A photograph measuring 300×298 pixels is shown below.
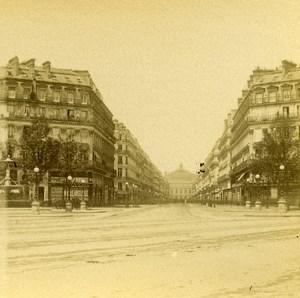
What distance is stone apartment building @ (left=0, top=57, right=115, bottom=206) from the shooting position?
174ft

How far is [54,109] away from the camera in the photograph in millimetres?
57406

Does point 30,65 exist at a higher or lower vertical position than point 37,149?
higher

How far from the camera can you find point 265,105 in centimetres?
6066

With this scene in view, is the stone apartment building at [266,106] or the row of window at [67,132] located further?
the stone apartment building at [266,106]

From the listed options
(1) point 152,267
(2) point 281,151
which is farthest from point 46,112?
(1) point 152,267

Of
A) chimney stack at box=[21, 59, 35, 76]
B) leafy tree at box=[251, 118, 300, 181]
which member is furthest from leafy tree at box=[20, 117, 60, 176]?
leafy tree at box=[251, 118, 300, 181]

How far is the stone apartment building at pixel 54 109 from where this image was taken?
174 ft

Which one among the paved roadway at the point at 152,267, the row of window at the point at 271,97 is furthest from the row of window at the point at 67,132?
the paved roadway at the point at 152,267

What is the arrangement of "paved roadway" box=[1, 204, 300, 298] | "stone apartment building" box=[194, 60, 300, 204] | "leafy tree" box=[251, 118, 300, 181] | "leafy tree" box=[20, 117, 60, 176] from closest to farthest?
"paved roadway" box=[1, 204, 300, 298] → "leafy tree" box=[251, 118, 300, 181] → "leafy tree" box=[20, 117, 60, 176] → "stone apartment building" box=[194, 60, 300, 204]

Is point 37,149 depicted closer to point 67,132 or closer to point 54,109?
point 54,109

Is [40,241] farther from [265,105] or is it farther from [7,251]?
[265,105]

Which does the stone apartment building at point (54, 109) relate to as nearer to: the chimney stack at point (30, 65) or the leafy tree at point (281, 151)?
the chimney stack at point (30, 65)

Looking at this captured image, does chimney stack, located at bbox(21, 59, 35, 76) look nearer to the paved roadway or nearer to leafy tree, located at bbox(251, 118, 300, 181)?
leafy tree, located at bbox(251, 118, 300, 181)

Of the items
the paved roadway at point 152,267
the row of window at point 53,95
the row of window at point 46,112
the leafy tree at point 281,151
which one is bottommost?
the paved roadway at point 152,267
